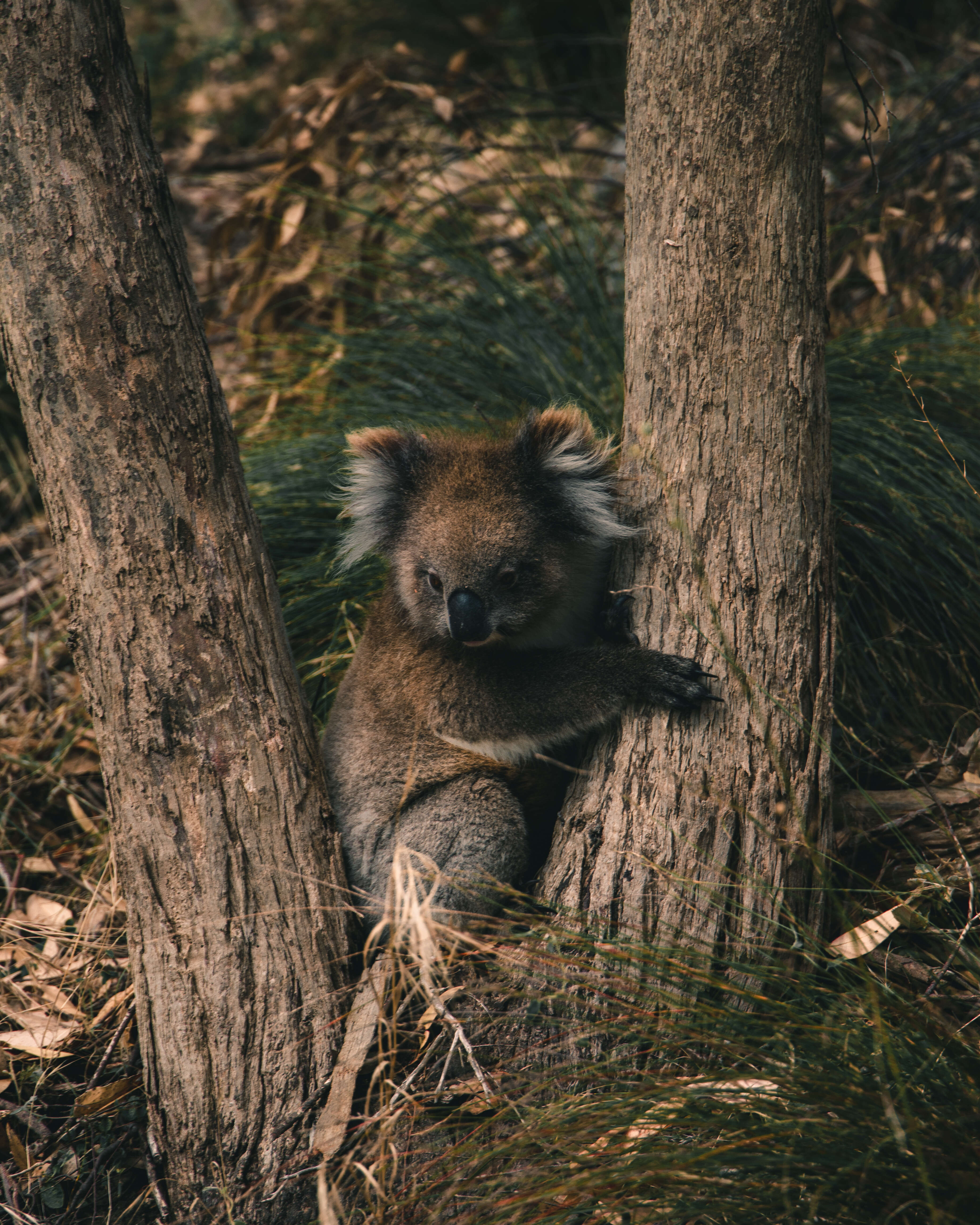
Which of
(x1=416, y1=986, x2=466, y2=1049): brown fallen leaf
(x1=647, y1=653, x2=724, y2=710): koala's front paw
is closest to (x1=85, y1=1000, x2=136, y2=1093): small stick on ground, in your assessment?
(x1=416, y1=986, x2=466, y2=1049): brown fallen leaf

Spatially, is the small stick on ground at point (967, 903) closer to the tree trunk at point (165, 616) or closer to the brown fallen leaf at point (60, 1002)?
the tree trunk at point (165, 616)

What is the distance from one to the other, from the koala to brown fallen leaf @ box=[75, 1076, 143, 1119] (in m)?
0.87

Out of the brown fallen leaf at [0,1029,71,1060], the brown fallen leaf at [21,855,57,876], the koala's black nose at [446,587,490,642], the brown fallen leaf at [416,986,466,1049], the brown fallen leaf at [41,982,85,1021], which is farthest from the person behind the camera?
the brown fallen leaf at [21,855,57,876]

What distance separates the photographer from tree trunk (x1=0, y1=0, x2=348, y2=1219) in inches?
83.6

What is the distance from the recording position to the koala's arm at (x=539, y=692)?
8.09 ft

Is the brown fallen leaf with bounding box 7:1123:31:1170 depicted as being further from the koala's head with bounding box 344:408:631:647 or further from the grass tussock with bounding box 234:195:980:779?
the koala's head with bounding box 344:408:631:647

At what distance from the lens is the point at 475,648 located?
295 centimetres

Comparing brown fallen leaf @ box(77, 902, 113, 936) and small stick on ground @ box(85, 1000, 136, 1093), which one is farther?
brown fallen leaf @ box(77, 902, 113, 936)

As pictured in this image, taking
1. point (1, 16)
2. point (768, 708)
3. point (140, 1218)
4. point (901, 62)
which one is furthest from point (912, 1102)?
point (901, 62)

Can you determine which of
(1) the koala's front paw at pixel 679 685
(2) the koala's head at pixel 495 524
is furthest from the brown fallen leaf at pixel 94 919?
(1) the koala's front paw at pixel 679 685

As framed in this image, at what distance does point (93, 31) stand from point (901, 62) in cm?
565

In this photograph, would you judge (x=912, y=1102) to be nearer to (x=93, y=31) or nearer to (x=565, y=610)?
(x=565, y=610)

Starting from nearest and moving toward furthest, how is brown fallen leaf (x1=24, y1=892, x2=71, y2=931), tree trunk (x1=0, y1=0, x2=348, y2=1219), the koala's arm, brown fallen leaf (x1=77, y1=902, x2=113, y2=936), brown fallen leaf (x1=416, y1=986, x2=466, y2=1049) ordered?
tree trunk (x1=0, y1=0, x2=348, y2=1219) → brown fallen leaf (x1=416, y1=986, x2=466, y2=1049) → the koala's arm → brown fallen leaf (x1=77, y1=902, x2=113, y2=936) → brown fallen leaf (x1=24, y1=892, x2=71, y2=931)

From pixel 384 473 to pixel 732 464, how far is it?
111cm
